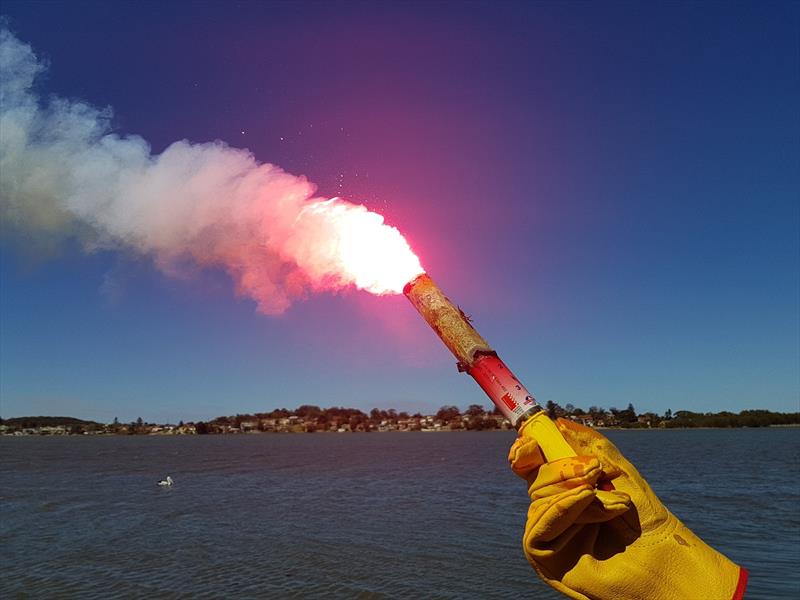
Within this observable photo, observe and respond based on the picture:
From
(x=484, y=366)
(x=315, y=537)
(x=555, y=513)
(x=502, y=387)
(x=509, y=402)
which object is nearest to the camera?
(x=555, y=513)

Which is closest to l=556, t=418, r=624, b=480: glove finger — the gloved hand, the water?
the gloved hand

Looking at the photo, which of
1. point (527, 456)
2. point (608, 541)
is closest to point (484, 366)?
point (527, 456)

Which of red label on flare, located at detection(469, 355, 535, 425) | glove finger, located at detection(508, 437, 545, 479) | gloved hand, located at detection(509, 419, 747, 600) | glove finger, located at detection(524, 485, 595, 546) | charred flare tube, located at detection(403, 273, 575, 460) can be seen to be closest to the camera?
glove finger, located at detection(524, 485, 595, 546)

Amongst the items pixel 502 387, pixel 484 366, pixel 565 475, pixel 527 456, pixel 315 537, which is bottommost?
pixel 315 537

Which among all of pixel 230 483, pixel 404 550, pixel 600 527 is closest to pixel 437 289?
pixel 600 527

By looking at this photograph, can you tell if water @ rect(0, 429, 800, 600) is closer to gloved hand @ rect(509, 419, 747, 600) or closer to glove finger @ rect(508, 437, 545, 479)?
gloved hand @ rect(509, 419, 747, 600)

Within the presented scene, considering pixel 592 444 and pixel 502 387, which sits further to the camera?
pixel 502 387

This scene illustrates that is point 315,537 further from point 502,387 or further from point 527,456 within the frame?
point 527,456

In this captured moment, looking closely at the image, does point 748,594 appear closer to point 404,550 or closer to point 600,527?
point 404,550
